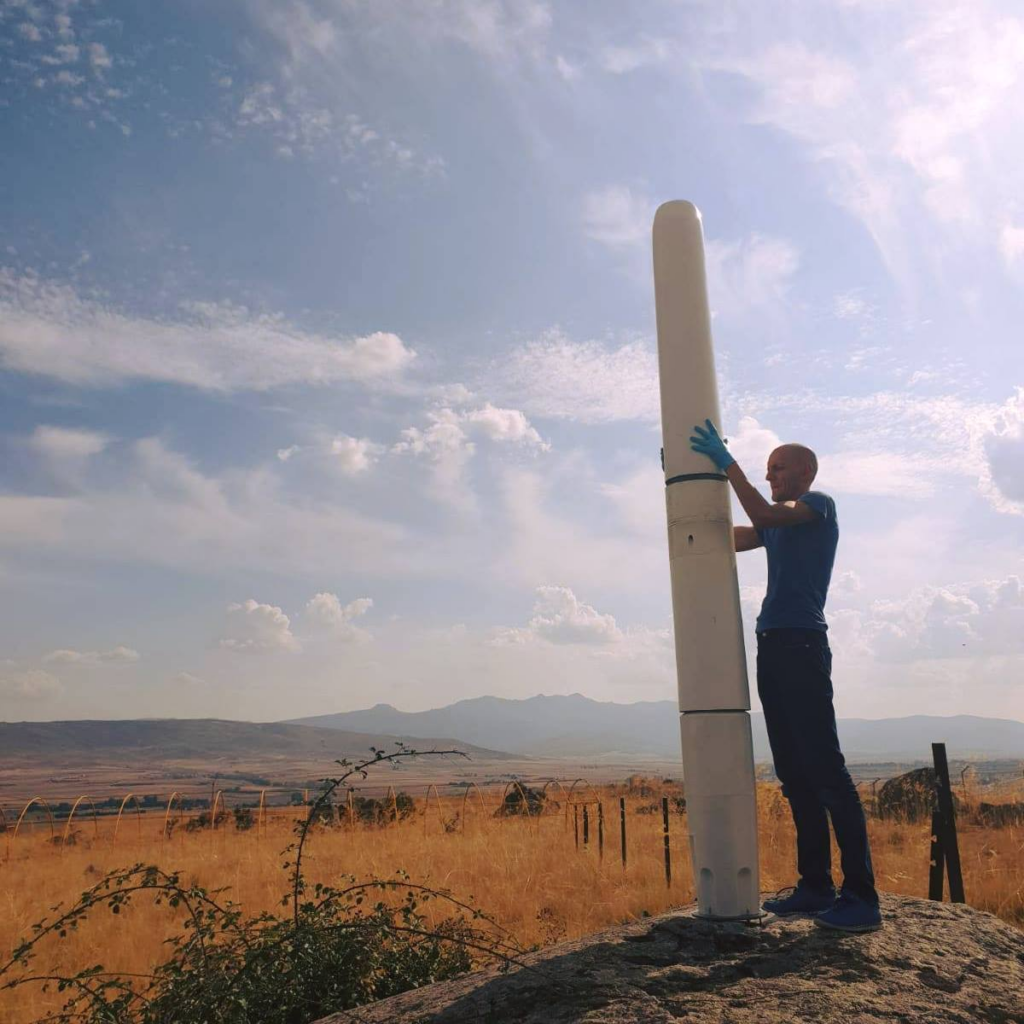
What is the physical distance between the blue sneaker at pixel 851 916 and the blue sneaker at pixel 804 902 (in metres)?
0.36

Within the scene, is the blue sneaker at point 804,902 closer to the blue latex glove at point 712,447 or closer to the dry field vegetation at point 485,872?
the blue latex glove at point 712,447

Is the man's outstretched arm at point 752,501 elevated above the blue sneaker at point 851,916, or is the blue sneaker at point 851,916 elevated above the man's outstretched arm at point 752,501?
the man's outstretched arm at point 752,501

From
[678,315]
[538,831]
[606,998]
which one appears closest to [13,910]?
[538,831]

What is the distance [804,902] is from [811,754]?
111cm

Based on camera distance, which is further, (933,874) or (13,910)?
(13,910)

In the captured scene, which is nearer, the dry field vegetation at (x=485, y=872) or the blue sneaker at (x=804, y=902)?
the blue sneaker at (x=804, y=902)

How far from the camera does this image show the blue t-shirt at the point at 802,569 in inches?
228

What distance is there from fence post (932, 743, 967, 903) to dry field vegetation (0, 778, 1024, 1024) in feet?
5.26

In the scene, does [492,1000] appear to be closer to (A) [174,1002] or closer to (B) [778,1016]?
(B) [778,1016]

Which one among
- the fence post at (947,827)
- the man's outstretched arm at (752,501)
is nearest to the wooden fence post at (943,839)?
the fence post at (947,827)

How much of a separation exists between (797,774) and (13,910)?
1161 cm

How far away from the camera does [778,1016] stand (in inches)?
161

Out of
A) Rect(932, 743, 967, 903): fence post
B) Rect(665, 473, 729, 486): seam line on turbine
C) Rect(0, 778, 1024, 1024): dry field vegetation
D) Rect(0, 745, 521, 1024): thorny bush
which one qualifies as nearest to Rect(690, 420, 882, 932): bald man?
Rect(665, 473, 729, 486): seam line on turbine

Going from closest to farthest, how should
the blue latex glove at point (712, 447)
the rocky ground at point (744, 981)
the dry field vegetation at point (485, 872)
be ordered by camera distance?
the rocky ground at point (744, 981) < the blue latex glove at point (712, 447) < the dry field vegetation at point (485, 872)
